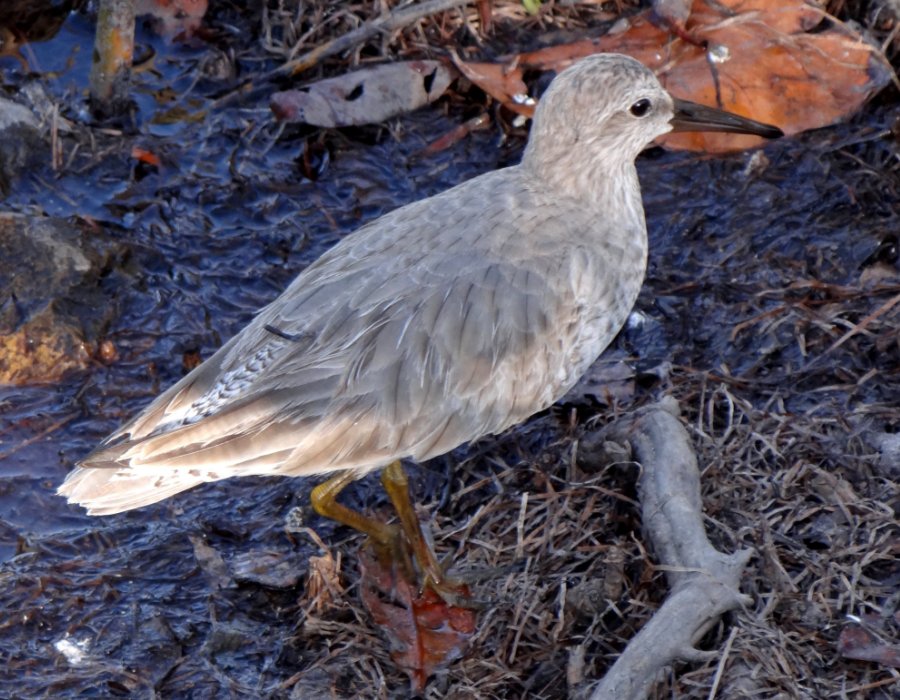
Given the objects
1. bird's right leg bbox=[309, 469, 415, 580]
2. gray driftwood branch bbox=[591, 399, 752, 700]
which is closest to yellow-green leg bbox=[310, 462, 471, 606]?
bird's right leg bbox=[309, 469, 415, 580]

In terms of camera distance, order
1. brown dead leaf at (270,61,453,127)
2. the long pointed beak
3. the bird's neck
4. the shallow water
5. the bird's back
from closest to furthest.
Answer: the bird's back → the shallow water → the bird's neck → the long pointed beak → brown dead leaf at (270,61,453,127)

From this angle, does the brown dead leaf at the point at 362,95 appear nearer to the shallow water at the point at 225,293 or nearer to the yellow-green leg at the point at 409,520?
the shallow water at the point at 225,293

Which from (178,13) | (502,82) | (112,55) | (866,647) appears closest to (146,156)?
(112,55)

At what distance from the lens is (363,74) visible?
524 cm

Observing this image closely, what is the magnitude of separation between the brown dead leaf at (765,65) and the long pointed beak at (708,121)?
0.62 m

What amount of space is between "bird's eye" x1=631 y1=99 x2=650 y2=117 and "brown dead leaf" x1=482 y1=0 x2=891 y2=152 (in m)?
0.79

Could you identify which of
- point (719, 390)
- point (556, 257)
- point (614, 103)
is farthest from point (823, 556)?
point (614, 103)

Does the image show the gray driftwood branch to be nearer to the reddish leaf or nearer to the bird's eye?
the bird's eye

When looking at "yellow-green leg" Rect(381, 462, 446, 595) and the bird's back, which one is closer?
the bird's back

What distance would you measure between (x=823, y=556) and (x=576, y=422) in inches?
36.3

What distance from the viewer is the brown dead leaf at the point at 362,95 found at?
5211mm

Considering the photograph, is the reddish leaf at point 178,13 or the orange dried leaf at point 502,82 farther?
the reddish leaf at point 178,13

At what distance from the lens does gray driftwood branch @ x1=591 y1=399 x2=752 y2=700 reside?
10.8 feet

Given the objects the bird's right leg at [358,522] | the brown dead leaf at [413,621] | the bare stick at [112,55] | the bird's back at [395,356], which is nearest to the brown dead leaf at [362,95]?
the bare stick at [112,55]
